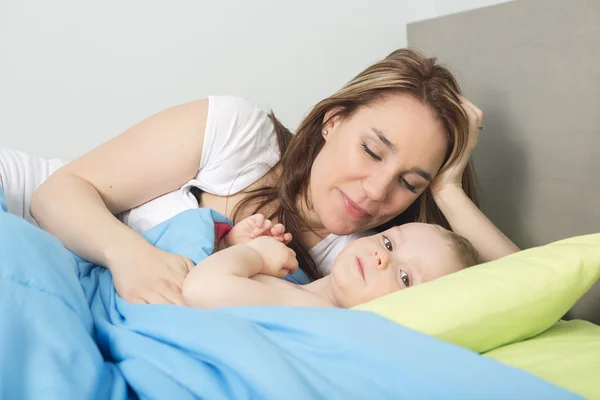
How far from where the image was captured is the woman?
4.16 ft

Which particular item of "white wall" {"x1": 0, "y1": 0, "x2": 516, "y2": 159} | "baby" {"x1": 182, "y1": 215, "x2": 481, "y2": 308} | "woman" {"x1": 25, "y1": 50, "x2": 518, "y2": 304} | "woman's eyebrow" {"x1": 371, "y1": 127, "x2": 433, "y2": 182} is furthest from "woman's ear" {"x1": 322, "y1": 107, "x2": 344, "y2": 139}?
"white wall" {"x1": 0, "y1": 0, "x2": 516, "y2": 159}

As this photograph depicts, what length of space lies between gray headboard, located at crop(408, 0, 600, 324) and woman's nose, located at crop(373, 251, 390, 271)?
0.54 m

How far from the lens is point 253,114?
4.79 feet

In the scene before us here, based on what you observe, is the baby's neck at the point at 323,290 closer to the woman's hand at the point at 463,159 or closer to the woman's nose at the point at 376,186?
the woman's nose at the point at 376,186

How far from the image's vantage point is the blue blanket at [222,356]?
0.66 metres

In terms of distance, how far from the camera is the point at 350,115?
141 cm

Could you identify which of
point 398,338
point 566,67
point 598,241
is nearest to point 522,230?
point 566,67

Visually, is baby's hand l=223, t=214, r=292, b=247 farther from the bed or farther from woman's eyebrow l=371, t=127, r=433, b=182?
woman's eyebrow l=371, t=127, r=433, b=182

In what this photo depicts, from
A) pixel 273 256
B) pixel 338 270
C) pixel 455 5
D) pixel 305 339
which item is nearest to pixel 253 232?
pixel 273 256

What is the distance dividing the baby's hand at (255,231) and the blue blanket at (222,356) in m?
0.41

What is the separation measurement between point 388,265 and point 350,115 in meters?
0.49

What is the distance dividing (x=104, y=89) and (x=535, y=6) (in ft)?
4.50

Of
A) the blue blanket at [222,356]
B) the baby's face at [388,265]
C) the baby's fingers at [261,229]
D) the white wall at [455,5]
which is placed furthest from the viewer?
the white wall at [455,5]

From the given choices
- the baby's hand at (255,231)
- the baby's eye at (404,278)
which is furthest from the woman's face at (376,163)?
the baby's eye at (404,278)
